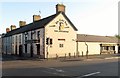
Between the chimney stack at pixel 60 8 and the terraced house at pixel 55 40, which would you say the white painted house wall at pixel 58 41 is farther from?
the chimney stack at pixel 60 8

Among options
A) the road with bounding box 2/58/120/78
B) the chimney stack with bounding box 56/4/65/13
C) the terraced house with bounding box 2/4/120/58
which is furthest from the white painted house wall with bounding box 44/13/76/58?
the road with bounding box 2/58/120/78

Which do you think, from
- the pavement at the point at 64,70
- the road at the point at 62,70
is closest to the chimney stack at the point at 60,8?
the pavement at the point at 64,70

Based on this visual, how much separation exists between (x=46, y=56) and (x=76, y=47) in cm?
845

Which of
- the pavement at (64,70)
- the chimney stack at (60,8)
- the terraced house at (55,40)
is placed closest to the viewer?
the pavement at (64,70)

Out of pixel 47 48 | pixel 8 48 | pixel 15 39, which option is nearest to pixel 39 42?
pixel 47 48

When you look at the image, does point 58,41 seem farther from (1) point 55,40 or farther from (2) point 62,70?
(2) point 62,70

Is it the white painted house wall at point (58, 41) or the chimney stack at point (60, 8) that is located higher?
the chimney stack at point (60, 8)

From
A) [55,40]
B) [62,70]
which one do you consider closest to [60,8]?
[55,40]

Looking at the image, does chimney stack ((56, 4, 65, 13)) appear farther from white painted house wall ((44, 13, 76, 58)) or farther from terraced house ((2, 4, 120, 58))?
white painted house wall ((44, 13, 76, 58))

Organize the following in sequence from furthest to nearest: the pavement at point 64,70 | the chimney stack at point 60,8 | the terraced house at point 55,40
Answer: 1. the chimney stack at point 60,8
2. the terraced house at point 55,40
3. the pavement at point 64,70

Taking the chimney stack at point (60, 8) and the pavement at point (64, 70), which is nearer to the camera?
the pavement at point (64, 70)

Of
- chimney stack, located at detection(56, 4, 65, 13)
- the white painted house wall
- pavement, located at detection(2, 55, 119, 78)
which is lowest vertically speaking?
pavement, located at detection(2, 55, 119, 78)

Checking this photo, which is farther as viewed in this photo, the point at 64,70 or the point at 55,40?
the point at 55,40

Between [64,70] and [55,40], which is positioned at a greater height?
[55,40]
